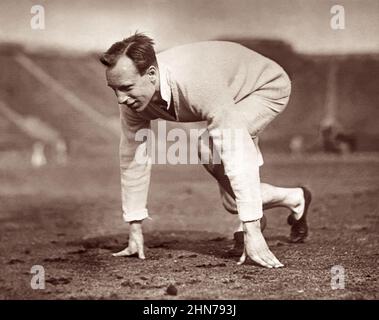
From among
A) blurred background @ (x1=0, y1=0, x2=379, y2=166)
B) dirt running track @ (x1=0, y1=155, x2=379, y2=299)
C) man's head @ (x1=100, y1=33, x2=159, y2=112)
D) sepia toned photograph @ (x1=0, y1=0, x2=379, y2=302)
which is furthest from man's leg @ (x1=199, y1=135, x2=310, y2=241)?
blurred background @ (x1=0, y1=0, x2=379, y2=166)

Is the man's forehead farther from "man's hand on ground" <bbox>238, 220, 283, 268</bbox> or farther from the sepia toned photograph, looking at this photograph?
"man's hand on ground" <bbox>238, 220, 283, 268</bbox>

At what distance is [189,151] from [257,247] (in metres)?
0.67

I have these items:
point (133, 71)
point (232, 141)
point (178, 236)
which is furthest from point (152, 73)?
point (178, 236)

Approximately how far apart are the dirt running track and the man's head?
52cm

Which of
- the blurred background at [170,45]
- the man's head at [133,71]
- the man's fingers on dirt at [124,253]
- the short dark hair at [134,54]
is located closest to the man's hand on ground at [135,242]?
the man's fingers on dirt at [124,253]

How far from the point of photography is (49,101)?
3.17 metres

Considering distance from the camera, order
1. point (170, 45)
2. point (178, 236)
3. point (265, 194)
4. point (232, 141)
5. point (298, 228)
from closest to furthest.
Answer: point (232, 141) → point (265, 194) → point (298, 228) → point (178, 236) → point (170, 45)

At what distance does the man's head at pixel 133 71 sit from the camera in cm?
185

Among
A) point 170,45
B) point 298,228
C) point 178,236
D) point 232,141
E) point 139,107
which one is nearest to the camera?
point 232,141

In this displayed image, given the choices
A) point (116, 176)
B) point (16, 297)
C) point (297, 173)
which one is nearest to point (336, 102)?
point (297, 173)

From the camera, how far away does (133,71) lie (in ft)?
6.10

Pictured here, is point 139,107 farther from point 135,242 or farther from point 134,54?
point 135,242

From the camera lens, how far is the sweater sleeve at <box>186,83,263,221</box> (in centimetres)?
179

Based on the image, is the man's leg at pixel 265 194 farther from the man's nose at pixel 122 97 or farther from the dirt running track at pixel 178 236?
the man's nose at pixel 122 97
